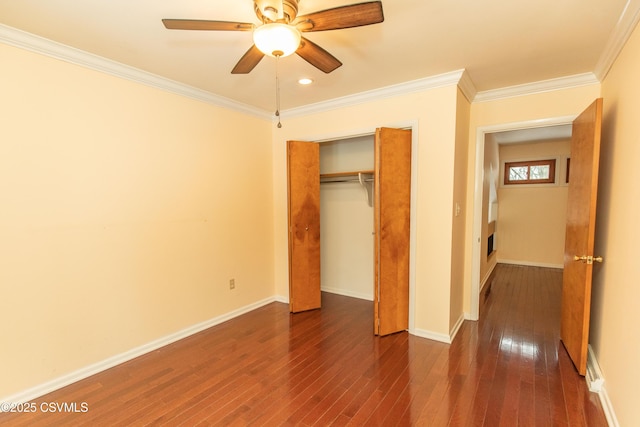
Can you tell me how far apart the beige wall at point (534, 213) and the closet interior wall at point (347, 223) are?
379 centimetres

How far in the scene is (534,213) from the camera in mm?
5883

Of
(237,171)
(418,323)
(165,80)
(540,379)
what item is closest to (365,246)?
(418,323)

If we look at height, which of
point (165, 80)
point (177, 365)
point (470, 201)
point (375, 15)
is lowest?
point (177, 365)

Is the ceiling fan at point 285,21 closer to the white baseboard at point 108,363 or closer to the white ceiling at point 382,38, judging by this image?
the white ceiling at point 382,38

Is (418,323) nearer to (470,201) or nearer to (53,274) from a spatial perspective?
(470,201)

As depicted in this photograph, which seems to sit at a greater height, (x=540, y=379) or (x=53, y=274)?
(x=53, y=274)

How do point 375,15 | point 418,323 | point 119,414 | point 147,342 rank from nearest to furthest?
point 375,15 → point 119,414 → point 147,342 → point 418,323

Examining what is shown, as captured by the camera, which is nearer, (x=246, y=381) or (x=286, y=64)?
(x=246, y=381)

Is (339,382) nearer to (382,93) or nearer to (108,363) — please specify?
(108,363)

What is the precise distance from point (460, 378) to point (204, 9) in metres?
3.05

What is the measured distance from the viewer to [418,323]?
119 inches

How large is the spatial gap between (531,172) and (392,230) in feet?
15.2

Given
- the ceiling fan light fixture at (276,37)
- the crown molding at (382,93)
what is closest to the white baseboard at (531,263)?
the crown molding at (382,93)

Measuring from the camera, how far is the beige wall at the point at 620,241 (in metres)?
1.64
